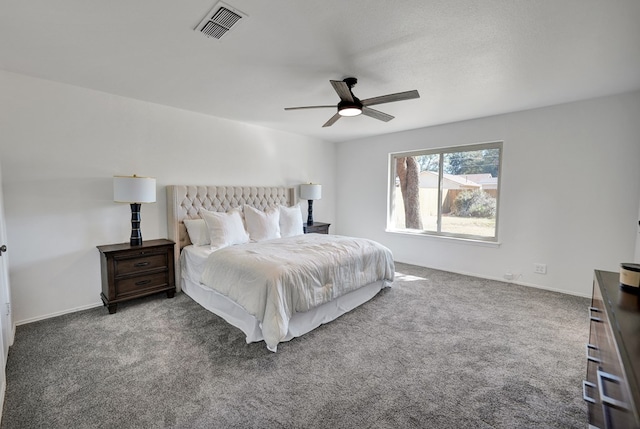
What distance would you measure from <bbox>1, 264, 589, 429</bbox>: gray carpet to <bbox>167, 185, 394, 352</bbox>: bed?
185 millimetres

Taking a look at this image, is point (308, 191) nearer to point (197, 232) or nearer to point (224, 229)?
point (224, 229)

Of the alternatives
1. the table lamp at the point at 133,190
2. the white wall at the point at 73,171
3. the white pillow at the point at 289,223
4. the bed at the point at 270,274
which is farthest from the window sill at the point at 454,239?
the table lamp at the point at 133,190

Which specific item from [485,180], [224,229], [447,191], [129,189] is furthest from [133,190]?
[485,180]

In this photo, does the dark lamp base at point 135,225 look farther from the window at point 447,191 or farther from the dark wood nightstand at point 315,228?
the window at point 447,191

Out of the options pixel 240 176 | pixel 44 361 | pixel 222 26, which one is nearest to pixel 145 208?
pixel 240 176

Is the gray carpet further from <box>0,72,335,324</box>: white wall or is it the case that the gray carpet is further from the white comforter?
<box>0,72,335,324</box>: white wall

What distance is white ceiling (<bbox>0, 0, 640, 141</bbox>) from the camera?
1.75m

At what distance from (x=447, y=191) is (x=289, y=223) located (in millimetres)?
2814

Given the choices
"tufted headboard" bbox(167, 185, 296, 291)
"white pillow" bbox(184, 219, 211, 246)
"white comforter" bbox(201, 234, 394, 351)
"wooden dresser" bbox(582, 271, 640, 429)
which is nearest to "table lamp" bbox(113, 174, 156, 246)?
"tufted headboard" bbox(167, 185, 296, 291)

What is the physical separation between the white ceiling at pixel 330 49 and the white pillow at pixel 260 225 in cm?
155

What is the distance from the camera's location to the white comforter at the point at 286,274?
232 centimetres

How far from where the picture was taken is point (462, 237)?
15.1 feet

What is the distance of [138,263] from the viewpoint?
3164 mm

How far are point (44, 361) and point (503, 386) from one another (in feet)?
11.5
